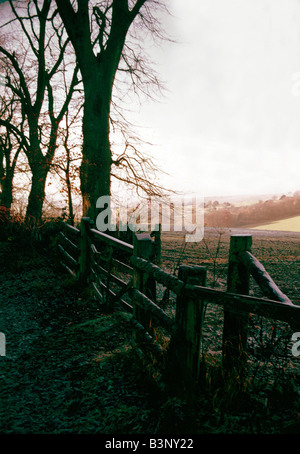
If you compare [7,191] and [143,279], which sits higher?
[7,191]

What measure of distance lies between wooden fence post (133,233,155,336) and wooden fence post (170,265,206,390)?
0.91m

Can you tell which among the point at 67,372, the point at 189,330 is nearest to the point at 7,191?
the point at 67,372

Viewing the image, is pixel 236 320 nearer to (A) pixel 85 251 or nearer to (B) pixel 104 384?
(B) pixel 104 384

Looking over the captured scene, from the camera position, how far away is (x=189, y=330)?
2719 millimetres

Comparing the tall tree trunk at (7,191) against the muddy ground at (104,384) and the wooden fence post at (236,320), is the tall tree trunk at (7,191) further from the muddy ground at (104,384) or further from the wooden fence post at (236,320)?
the wooden fence post at (236,320)

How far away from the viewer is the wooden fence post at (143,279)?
11.9ft

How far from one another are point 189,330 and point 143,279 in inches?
43.0

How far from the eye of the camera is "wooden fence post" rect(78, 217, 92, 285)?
20.8 feet

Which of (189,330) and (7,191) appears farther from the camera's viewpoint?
(7,191)

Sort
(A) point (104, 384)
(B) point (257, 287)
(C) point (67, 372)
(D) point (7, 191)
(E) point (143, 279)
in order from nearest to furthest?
(A) point (104, 384) → (C) point (67, 372) → (E) point (143, 279) → (B) point (257, 287) → (D) point (7, 191)

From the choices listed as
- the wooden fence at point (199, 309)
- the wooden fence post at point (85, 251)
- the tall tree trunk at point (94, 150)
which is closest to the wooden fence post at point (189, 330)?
the wooden fence at point (199, 309)

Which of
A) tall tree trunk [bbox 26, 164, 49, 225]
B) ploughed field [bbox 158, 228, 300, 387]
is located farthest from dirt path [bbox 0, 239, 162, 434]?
tall tree trunk [bbox 26, 164, 49, 225]

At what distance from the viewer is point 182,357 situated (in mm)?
2766
